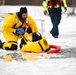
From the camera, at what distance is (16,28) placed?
9211 millimetres

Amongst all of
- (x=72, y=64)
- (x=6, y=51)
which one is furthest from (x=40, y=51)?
(x=72, y=64)

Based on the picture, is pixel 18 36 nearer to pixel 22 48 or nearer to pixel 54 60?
pixel 22 48

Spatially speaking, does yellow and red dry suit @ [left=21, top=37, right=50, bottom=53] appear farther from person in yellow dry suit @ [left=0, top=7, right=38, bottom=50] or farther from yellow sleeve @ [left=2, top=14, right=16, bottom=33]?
yellow sleeve @ [left=2, top=14, right=16, bottom=33]

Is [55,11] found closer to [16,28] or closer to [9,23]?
[16,28]

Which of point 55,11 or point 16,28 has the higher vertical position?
point 16,28

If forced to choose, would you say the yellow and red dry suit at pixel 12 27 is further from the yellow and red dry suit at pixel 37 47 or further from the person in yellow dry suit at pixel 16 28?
the yellow and red dry suit at pixel 37 47

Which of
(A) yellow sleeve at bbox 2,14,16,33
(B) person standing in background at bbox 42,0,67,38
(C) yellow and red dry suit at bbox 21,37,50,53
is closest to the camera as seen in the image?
(C) yellow and red dry suit at bbox 21,37,50,53

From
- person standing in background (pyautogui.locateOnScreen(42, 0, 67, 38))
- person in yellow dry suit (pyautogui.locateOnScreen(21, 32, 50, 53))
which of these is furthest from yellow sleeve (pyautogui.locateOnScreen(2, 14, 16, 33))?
person standing in background (pyautogui.locateOnScreen(42, 0, 67, 38))

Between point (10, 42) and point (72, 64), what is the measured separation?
8.32 ft

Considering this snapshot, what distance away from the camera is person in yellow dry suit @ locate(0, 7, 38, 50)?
902 cm

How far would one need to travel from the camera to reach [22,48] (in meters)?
8.73

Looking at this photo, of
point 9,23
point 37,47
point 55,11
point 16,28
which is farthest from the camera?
point 55,11

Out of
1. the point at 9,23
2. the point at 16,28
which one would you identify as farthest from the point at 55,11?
the point at 9,23

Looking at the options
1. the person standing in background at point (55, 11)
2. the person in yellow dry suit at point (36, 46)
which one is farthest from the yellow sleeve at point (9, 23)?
the person standing in background at point (55, 11)
